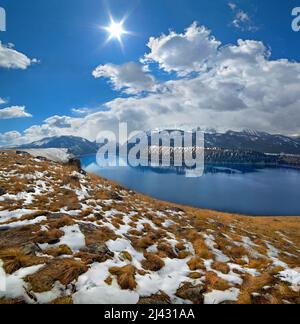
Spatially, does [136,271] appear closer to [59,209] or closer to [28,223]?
[28,223]

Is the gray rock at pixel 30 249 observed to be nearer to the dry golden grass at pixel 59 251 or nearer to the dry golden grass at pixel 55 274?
the dry golden grass at pixel 59 251

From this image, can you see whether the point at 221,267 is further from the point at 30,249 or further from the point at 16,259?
the point at 16,259

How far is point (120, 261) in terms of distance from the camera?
11.1m

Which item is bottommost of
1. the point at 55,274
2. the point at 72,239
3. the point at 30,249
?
the point at 72,239

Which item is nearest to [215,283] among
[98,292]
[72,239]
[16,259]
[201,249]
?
[201,249]

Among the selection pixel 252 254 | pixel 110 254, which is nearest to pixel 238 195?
pixel 252 254

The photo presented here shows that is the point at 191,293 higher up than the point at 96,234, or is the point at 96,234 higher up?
the point at 96,234

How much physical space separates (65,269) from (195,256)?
7.77 metres

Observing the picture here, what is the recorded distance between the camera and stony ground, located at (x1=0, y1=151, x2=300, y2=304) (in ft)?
27.6

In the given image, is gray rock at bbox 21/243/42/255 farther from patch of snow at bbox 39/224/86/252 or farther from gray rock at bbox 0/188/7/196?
gray rock at bbox 0/188/7/196

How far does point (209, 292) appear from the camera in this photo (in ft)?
30.8

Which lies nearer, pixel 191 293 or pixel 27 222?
pixel 191 293

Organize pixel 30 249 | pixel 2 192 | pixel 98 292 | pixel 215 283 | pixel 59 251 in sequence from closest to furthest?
pixel 98 292, pixel 215 283, pixel 30 249, pixel 59 251, pixel 2 192
